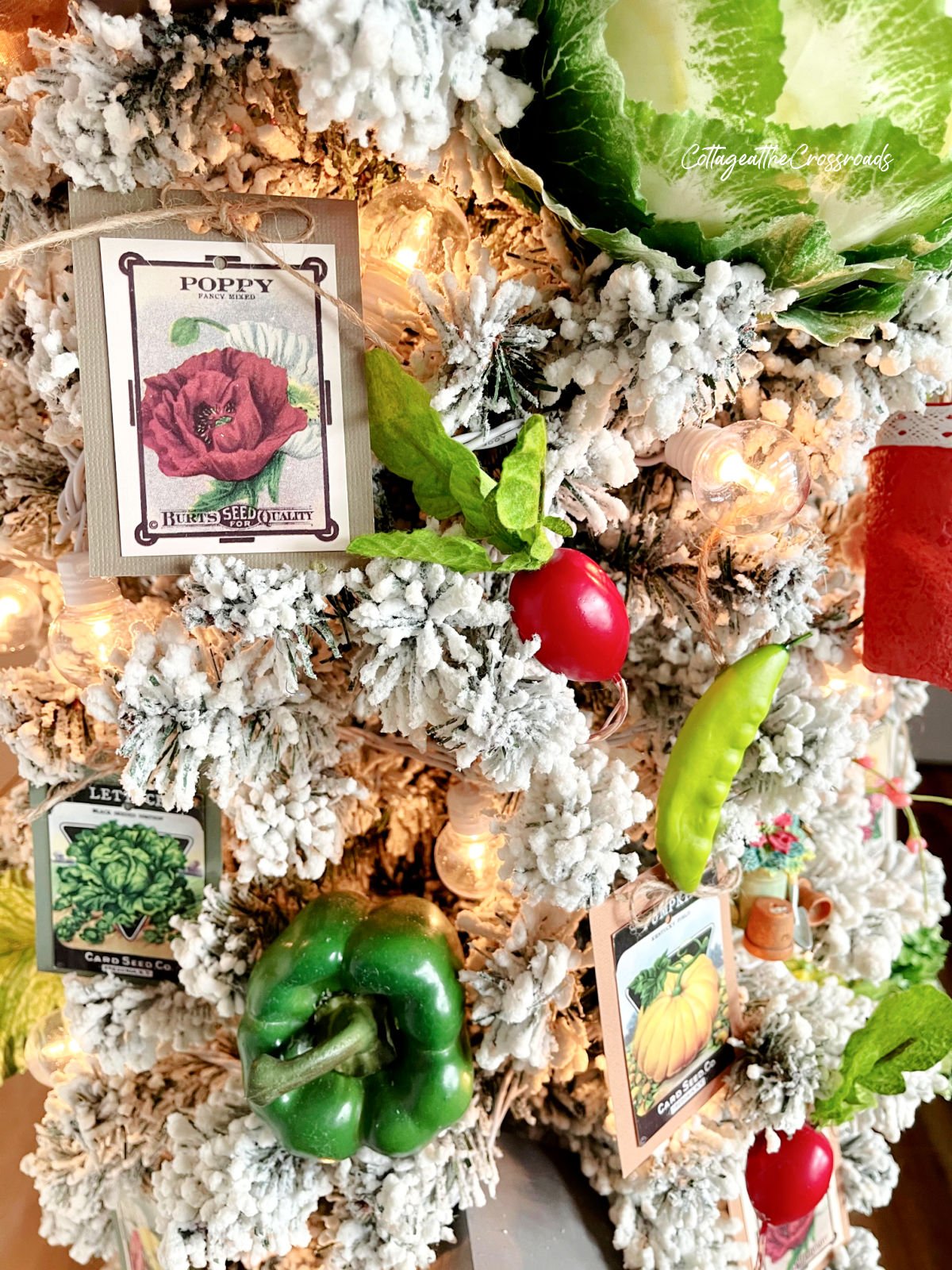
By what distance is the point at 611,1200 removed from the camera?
721 mm

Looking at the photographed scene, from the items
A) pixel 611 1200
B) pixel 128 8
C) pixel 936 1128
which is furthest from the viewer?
pixel 936 1128

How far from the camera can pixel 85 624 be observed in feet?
1.85

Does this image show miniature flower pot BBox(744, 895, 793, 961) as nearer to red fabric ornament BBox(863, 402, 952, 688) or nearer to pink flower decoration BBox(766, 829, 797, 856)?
pink flower decoration BBox(766, 829, 797, 856)

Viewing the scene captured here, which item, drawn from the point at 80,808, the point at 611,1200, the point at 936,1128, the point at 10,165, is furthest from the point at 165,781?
the point at 936,1128

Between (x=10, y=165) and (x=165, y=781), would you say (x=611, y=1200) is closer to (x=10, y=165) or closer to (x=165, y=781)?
(x=165, y=781)

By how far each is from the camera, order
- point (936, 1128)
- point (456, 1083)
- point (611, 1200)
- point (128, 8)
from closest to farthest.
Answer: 1. point (128, 8)
2. point (456, 1083)
3. point (611, 1200)
4. point (936, 1128)

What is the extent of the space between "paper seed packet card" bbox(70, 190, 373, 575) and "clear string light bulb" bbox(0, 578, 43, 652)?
27cm

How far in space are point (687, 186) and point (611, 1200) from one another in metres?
0.74

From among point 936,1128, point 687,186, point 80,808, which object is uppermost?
point 687,186

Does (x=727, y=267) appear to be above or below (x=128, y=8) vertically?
below

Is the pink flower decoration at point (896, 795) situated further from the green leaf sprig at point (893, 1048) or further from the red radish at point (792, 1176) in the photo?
the red radish at point (792, 1176)

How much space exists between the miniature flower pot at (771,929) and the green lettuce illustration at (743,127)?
0.48 m

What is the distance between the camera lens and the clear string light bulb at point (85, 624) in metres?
0.56

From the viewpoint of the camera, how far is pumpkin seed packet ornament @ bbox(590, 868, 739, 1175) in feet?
1.99
